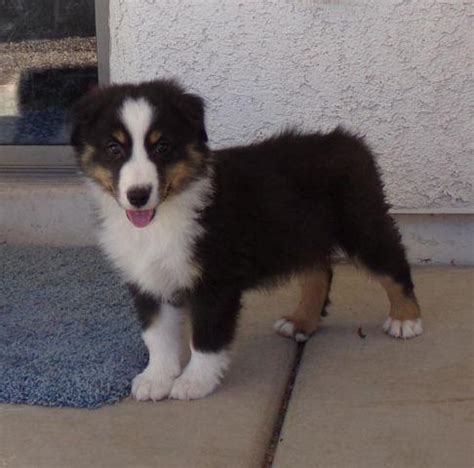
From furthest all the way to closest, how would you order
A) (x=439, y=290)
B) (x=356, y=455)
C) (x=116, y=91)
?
(x=439, y=290) → (x=116, y=91) → (x=356, y=455)

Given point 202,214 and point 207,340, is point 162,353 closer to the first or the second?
point 207,340

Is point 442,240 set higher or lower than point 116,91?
lower

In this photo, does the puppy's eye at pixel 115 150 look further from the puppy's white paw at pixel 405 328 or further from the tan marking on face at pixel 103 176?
the puppy's white paw at pixel 405 328

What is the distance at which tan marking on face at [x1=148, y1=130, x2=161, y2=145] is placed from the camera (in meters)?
3.72

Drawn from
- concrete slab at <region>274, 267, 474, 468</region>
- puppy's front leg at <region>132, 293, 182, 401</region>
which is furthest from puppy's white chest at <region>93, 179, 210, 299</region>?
concrete slab at <region>274, 267, 474, 468</region>

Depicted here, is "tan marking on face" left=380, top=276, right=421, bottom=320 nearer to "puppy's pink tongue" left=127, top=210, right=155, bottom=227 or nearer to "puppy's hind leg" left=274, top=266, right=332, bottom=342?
"puppy's hind leg" left=274, top=266, right=332, bottom=342

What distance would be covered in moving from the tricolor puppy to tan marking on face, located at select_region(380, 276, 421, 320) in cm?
2

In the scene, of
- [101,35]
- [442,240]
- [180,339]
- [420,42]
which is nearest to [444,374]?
[180,339]

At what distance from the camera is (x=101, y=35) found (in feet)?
19.8

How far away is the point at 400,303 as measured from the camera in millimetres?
4586

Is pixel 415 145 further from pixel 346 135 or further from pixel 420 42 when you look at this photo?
pixel 346 135

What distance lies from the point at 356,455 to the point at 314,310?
1321 mm

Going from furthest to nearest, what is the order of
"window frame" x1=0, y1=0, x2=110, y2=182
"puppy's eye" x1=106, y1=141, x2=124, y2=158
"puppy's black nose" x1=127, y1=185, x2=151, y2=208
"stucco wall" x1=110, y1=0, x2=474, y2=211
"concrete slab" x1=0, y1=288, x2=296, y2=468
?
"window frame" x1=0, y1=0, x2=110, y2=182 < "stucco wall" x1=110, y1=0, x2=474, y2=211 < "puppy's eye" x1=106, y1=141, x2=124, y2=158 < "puppy's black nose" x1=127, y1=185, x2=151, y2=208 < "concrete slab" x1=0, y1=288, x2=296, y2=468

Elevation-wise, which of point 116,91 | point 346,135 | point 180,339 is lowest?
point 180,339
